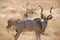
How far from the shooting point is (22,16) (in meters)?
16.0

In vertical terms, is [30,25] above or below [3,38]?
above

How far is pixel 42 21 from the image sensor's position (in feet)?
35.6

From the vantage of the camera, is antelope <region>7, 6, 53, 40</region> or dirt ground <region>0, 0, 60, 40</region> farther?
dirt ground <region>0, 0, 60, 40</region>

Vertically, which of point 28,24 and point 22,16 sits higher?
point 28,24

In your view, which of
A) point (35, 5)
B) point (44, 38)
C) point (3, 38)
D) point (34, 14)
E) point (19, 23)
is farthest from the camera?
point (35, 5)

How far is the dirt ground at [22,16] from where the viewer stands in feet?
39.9

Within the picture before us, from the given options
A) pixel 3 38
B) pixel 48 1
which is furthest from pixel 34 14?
pixel 3 38

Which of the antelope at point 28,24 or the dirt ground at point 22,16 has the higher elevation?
the antelope at point 28,24

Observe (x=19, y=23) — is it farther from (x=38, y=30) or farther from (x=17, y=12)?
(x=17, y=12)

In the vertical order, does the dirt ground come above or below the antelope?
below

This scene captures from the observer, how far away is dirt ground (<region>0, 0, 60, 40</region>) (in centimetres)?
1216

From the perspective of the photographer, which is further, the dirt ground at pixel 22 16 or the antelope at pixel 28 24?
the dirt ground at pixel 22 16

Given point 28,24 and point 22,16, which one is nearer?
point 28,24

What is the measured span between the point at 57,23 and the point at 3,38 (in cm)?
438
